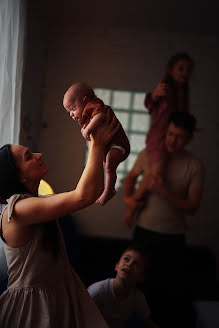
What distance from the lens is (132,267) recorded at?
1.03 metres

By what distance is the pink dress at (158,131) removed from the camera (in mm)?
1220

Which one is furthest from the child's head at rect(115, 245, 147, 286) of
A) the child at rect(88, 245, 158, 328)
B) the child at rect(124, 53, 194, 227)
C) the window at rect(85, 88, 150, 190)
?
the window at rect(85, 88, 150, 190)

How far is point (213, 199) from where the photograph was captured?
7.79 feet

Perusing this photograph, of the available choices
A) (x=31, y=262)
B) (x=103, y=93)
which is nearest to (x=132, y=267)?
(x=31, y=262)

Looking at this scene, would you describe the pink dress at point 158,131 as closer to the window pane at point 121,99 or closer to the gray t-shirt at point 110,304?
the gray t-shirt at point 110,304

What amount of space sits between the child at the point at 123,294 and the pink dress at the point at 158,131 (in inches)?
18.0

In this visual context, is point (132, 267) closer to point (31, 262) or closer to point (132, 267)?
→ point (132, 267)

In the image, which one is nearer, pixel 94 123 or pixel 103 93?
pixel 94 123

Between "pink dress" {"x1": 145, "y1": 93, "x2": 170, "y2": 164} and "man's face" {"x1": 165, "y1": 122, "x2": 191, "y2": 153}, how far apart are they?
25 mm

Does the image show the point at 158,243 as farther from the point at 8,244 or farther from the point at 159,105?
the point at 8,244

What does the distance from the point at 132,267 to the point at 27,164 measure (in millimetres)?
622

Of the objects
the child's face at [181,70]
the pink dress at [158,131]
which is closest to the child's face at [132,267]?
the pink dress at [158,131]

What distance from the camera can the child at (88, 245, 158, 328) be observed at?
946 mm

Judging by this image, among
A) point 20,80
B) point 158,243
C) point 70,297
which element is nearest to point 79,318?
point 70,297
